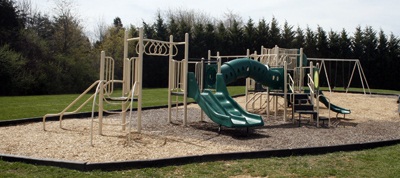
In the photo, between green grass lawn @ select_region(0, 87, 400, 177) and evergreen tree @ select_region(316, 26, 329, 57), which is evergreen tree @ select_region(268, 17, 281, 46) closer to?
evergreen tree @ select_region(316, 26, 329, 57)

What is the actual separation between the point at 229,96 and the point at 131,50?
24535 millimetres

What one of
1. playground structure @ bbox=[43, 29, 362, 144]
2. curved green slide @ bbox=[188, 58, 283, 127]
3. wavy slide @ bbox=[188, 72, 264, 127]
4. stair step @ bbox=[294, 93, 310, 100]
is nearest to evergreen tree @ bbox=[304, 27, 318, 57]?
playground structure @ bbox=[43, 29, 362, 144]

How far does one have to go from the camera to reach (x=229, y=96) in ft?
31.5

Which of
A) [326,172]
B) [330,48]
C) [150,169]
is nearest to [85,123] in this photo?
[150,169]

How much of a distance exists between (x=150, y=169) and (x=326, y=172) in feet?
8.37

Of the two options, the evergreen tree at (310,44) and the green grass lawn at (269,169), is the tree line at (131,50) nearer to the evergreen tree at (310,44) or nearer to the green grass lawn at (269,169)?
the evergreen tree at (310,44)

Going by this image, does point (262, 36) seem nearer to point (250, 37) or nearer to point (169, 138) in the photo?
point (250, 37)

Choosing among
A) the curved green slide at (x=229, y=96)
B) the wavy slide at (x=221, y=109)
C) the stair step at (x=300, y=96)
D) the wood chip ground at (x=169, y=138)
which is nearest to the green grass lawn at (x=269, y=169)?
Answer: the wood chip ground at (x=169, y=138)

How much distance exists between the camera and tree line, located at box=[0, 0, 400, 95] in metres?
24.5

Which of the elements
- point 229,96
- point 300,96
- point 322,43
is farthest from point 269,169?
point 322,43

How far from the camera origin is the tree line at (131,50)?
965 inches

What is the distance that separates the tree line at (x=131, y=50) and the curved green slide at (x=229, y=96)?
13.7m

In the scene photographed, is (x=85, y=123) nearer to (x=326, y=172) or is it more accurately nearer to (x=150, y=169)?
(x=150, y=169)

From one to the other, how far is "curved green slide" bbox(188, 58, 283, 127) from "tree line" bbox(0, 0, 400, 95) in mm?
13664
